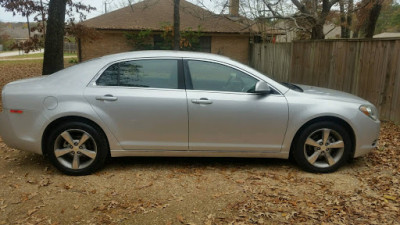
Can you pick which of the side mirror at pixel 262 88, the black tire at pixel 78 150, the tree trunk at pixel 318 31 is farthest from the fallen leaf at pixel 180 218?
the tree trunk at pixel 318 31

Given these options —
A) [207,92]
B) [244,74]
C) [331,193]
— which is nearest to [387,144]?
[331,193]

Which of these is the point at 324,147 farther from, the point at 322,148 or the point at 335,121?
the point at 335,121

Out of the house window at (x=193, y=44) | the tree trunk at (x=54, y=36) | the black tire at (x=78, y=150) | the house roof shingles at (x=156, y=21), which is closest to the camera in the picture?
the black tire at (x=78, y=150)

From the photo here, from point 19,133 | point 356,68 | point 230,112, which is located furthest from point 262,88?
point 356,68

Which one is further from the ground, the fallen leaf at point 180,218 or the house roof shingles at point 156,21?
the house roof shingles at point 156,21

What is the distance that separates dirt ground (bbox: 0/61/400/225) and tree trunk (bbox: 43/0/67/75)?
521 cm

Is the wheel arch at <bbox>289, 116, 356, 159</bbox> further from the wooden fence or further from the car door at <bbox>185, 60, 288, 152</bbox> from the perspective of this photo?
the wooden fence

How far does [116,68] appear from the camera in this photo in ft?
14.3

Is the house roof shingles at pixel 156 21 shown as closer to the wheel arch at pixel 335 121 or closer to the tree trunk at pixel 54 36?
the tree trunk at pixel 54 36

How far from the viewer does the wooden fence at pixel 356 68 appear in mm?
7022

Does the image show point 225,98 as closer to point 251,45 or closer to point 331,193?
point 331,193

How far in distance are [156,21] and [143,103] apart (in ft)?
47.2

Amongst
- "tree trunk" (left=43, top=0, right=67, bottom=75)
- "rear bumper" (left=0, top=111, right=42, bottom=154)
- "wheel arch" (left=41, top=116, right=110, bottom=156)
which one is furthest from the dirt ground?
"tree trunk" (left=43, top=0, right=67, bottom=75)

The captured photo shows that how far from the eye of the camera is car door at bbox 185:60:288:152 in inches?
166
